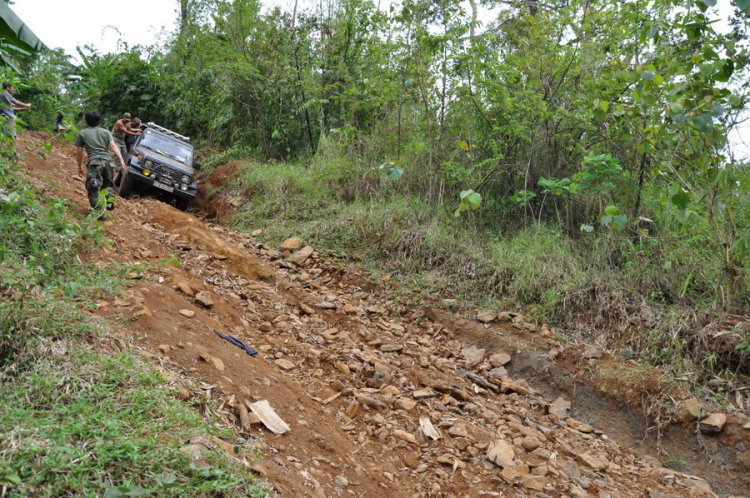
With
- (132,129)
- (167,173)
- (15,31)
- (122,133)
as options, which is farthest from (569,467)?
(132,129)

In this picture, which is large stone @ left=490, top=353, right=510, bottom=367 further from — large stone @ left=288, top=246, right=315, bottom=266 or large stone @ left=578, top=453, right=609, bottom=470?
large stone @ left=288, top=246, right=315, bottom=266

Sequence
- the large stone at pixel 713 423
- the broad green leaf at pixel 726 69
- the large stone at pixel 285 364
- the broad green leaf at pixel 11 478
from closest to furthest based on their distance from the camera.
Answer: the broad green leaf at pixel 11 478 < the broad green leaf at pixel 726 69 < the large stone at pixel 713 423 < the large stone at pixel 285 364

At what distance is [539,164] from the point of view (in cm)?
812

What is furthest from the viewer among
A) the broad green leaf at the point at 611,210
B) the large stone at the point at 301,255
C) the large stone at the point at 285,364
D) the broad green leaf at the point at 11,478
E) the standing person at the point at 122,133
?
the standing person at the point at 122,133

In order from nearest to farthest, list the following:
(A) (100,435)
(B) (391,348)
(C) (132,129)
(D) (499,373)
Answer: (A) (100,435) < (D) (499,373) < (B) (391,348) < (C) (132,129)

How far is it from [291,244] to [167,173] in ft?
13.0

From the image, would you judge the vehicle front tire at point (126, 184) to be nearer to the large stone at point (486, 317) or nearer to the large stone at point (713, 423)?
the large stone at point (486, 317)

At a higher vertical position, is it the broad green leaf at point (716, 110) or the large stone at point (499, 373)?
the broad green leaf at point (716, 110)

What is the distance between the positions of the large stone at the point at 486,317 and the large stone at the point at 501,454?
2059mm

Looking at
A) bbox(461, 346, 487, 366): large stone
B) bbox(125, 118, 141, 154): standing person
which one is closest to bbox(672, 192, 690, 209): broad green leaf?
bbox(461, 346, 487, 366): large stone

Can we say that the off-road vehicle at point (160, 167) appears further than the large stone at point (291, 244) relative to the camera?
Yes

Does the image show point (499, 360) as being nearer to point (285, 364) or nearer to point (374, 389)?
point (374, 389)

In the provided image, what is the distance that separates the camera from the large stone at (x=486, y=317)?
20.2 ft

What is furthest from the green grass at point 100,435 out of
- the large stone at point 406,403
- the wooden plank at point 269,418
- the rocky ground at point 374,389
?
the large stone at point 406,403
